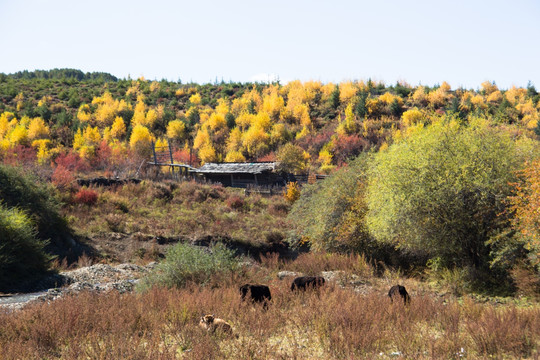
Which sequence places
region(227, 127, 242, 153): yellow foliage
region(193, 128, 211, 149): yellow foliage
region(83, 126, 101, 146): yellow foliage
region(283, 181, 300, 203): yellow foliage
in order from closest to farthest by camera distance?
region(283, 181, 300, 203): yellow foliage
region(83, 126, 101, 146): yellow foliage
region(227, 127, 242, 153): yellow foliage
region(193, 128, 211, 149): yellow foliage

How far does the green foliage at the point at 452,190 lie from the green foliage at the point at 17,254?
15636mm

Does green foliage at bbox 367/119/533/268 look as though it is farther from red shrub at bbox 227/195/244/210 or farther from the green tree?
red shrub at bbox 227/195/244/210

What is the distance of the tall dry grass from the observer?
5973 millimetres

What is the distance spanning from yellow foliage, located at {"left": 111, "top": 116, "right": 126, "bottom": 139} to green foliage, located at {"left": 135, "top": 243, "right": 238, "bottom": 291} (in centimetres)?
7772

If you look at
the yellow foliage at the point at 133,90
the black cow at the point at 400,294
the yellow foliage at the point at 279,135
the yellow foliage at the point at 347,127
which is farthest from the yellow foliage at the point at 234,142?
the black cow at the point at 400,294

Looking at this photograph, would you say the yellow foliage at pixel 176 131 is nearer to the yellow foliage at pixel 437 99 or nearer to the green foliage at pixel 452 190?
the yellow foliage at pixel 437 99

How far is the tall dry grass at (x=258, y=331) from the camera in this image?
5.97 m

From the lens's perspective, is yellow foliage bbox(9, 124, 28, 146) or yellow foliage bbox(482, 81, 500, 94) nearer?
yellow foliage bbox(9, 124, 28, 146)

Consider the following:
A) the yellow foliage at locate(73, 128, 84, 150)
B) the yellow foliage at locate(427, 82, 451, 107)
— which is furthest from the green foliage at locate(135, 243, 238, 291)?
the yellow foliage at locate(427, 82, 451, 107)

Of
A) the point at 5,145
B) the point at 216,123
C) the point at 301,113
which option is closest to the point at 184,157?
the point at 216,123

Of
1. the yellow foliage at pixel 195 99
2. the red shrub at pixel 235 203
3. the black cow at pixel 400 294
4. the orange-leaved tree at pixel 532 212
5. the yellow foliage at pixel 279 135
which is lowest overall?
the red shrub at pixel 235 203

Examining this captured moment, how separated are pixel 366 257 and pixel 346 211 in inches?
104

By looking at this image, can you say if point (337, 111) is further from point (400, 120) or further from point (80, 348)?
point (80, 348)

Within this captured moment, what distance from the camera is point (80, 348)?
5777mm
